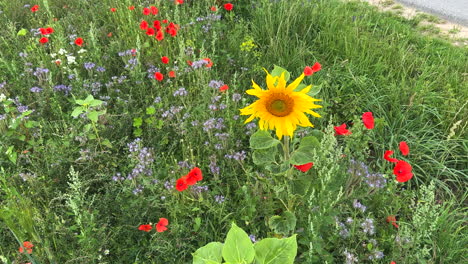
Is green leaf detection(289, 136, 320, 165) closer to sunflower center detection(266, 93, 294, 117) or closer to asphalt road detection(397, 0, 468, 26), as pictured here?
sunflower center detection(266, 93, 294, 117)

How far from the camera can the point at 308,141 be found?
79.8 inches

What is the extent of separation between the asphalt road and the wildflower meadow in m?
1.16

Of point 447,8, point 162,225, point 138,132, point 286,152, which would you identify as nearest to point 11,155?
point 138,132

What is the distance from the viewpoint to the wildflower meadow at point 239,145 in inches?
80.1

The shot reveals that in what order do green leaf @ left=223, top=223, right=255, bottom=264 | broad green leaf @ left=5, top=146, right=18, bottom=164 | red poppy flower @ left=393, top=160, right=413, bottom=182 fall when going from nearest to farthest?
1. green leaf @ left=223, top=223, right=255, bottom=264
2. red poppy flower @ left=393, top=160, right=413, bottom=182
3. broad green leaf @ left=5, top=146, right=18, bottom=164

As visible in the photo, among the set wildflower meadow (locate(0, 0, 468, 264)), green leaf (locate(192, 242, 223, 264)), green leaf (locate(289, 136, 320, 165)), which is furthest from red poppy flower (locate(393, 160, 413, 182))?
green leaf (locate(192, 242, 223, 264))

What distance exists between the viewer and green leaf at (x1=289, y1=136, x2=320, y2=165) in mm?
1935

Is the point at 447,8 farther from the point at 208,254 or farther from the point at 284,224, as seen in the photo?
the point at 208,254

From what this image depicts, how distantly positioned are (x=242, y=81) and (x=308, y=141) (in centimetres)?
156

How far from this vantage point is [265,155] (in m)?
2.08

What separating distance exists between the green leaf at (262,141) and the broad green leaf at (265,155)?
0.44 feet

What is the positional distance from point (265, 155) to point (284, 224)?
392mm

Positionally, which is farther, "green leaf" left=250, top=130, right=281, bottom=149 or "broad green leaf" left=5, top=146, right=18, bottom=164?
"broad green leaf" left=5, top=146, right=18, bottom=164

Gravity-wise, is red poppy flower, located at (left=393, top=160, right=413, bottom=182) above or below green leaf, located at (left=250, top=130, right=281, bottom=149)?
below
